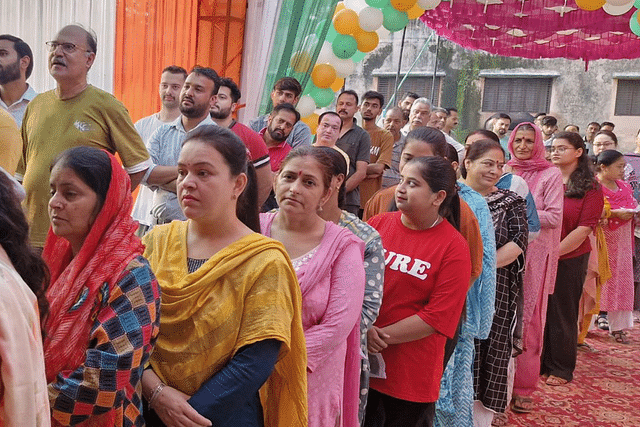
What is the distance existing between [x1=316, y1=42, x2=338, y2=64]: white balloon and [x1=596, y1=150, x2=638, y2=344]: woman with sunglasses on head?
8.36ft

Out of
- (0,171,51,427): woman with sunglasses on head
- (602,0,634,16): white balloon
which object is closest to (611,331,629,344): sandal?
(602,0,634,16): white balloon

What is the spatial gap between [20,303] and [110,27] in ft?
14.2

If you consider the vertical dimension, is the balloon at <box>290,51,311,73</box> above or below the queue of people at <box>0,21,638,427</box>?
above

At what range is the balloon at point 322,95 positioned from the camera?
6344 mm

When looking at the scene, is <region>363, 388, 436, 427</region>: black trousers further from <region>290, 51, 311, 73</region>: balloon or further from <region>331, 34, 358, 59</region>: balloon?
<region>331, 34, 358, 59</region>: balloon

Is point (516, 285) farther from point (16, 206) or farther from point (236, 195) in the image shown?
point (16, 206)

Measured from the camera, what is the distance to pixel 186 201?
1701 mm

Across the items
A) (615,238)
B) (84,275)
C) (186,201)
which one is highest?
(186,201)

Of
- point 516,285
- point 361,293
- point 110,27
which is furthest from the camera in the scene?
point 110,27

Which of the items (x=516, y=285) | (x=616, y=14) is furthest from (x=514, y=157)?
(x=616, y=14)

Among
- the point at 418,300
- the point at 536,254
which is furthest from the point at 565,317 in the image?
the point at 418,300

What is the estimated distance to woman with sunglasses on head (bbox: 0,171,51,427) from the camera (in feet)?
3.06

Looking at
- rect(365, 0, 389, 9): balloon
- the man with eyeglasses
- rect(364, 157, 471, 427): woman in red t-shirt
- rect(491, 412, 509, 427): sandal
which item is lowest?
rect(491, 412, 509, 427): sandal

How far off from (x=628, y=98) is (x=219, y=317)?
50.1 feet
